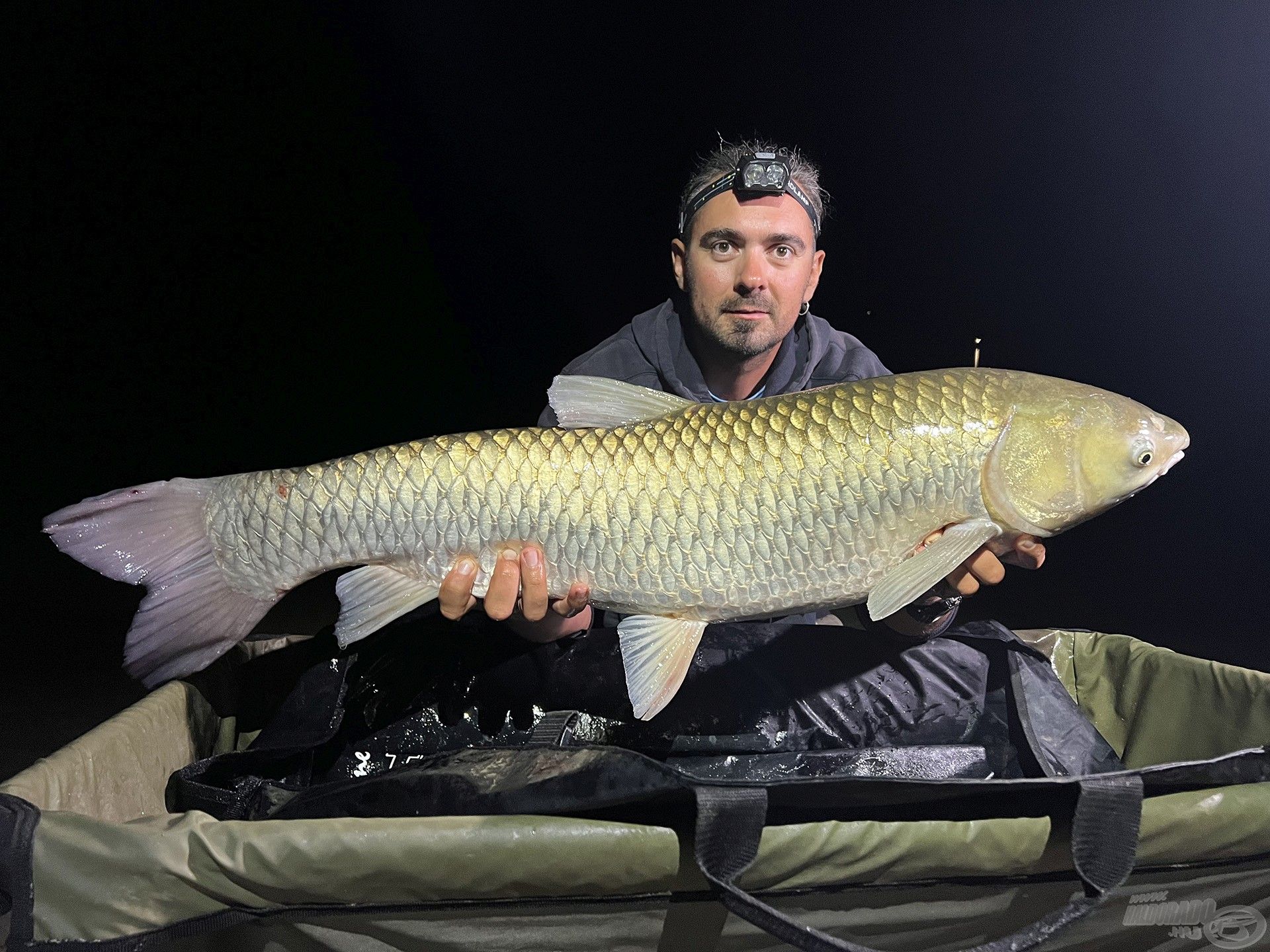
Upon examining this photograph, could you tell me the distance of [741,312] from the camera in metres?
1.76

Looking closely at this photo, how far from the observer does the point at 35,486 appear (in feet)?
18.6

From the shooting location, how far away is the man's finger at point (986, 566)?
1209 mm

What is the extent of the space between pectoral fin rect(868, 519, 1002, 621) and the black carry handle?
333 mm

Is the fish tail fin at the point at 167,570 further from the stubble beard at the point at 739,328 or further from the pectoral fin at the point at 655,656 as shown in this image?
the stubble beard at the point at 739,328

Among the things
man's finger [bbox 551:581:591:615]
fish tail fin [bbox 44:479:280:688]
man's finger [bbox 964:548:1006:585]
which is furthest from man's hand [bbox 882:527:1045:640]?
fish tail fin [bbox 44:479:280:688]

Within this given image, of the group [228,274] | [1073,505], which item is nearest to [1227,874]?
[1073,505]

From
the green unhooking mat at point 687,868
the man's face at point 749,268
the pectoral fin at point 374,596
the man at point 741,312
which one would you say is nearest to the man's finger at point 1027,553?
the man at point 741,312

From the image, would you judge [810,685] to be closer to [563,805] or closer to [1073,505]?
[1073,505]

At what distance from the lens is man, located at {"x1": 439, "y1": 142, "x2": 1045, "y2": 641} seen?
1740 millimetres

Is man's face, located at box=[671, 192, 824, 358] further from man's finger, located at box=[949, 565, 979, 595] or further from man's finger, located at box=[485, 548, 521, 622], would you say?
man's finger, located at box=[485, 548, 521, 622]

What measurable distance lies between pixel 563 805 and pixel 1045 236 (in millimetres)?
4752

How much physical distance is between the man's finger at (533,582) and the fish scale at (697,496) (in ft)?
0.06

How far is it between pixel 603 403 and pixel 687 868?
0.67 m

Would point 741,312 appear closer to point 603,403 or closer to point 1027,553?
point 603,403
